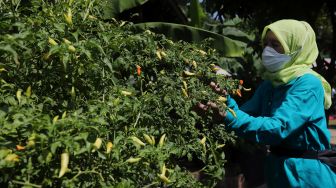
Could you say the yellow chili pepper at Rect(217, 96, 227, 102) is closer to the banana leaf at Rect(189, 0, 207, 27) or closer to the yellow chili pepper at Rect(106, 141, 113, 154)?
the yellow chili pepper at Rect(106, 141, 113, 154)

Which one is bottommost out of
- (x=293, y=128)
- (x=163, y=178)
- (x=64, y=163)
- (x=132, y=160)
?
(x=293, y=128)

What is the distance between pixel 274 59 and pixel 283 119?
44cm

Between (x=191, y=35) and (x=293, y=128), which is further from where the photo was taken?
(x=191, y=35)

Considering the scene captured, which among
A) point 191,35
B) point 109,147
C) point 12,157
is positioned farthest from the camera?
point 191,35

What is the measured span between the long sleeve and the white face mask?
0.19 metres

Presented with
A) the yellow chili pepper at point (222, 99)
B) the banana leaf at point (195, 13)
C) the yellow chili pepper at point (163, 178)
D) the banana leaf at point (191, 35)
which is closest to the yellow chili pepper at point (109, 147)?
the yellow chili pepper at point (163, 178)

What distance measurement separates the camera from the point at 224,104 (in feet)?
8.30

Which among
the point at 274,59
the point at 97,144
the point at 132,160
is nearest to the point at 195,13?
the point at 274,59

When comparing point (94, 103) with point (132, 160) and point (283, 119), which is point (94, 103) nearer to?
point (132, 160)

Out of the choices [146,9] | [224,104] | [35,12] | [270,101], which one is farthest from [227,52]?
[35,12]

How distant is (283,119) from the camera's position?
2.60 m

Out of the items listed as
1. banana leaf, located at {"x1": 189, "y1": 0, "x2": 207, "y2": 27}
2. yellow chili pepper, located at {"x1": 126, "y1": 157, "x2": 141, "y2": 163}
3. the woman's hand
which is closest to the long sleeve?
the woman's hand

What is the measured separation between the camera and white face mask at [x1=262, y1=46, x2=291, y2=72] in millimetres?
2895

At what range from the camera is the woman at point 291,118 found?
8.61 ft
